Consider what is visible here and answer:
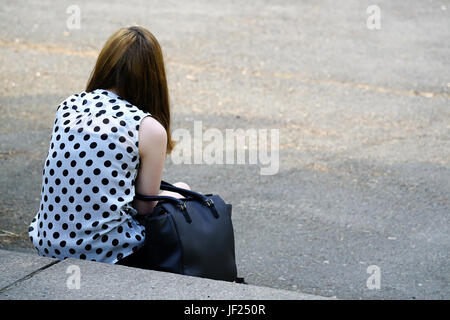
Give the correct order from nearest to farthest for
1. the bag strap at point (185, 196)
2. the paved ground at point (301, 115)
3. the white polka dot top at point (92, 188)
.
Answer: the white polka dot top at point (92, 188), the bag strap at point (185, 196), the paved ground at point (301, 115)

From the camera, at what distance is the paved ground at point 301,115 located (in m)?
4.46

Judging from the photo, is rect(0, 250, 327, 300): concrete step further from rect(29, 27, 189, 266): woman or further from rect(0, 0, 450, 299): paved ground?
rect(0, 0, 450, 299): paved ground

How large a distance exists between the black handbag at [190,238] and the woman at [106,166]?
90 millimetres

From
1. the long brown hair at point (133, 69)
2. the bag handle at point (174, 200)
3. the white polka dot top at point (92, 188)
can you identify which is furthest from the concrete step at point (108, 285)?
the long brown hair at point (133, 69)

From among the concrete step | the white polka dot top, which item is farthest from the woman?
the concrete step

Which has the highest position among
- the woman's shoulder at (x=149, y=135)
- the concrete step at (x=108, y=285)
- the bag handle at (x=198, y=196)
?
the woman's shoulder at (x=149, y=135)

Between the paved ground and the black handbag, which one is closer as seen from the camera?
the black handbag

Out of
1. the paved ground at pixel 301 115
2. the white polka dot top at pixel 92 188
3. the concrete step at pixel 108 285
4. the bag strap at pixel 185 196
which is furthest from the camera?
the paved ground at pixel 301 115

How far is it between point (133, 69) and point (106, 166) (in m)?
0.49

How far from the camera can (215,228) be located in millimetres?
3133

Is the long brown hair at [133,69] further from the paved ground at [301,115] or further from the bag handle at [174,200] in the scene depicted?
the paved ground at [301,115]

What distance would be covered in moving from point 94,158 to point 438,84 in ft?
18.7

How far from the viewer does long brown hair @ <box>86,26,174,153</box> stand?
3213 mm
